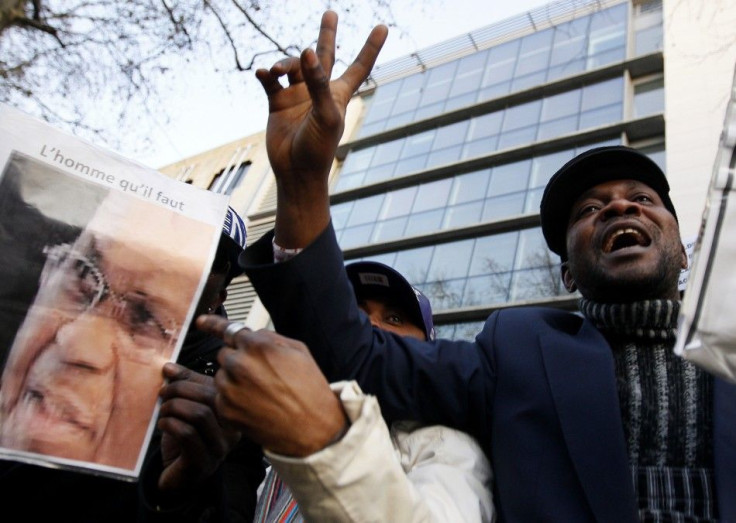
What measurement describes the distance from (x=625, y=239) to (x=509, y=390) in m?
0.60

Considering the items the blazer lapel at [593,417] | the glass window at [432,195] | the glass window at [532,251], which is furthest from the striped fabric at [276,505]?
the glass window at [432,195]

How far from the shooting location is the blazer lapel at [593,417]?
96cm

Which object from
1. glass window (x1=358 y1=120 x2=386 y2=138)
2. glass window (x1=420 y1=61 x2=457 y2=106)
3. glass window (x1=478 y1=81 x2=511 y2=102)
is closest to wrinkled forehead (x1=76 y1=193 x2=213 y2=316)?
glass window (x1=478 y1=81 x2=511 y2=102)

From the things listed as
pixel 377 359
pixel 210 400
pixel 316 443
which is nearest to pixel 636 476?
pixel 377 359

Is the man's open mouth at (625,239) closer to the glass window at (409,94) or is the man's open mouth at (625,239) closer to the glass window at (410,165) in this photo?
the glass window at (410,165)

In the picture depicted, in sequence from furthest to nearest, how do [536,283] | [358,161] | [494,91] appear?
[358,161] → [494,91] → [536,283]

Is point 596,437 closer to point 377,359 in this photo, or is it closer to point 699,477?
point 699,477

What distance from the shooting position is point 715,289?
0.63 metres

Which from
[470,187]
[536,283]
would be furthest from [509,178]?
[536,283]

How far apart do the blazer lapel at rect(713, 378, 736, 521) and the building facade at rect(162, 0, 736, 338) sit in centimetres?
1039

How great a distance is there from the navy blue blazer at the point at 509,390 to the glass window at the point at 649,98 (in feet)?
46.7

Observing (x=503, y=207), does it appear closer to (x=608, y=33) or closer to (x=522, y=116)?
(x=522, y=116)

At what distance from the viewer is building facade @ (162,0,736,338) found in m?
12.4

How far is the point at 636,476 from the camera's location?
1067 millimetres
